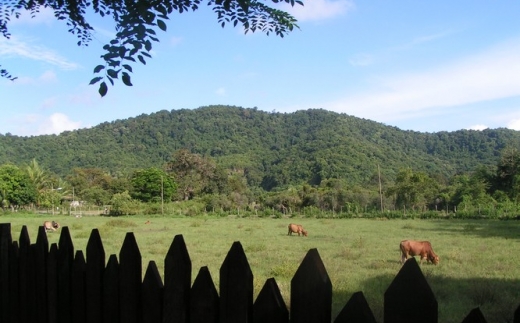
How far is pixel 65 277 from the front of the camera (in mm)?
2178

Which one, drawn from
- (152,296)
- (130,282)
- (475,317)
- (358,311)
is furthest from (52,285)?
(475,317)

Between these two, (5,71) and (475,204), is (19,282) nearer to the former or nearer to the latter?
(5,71)

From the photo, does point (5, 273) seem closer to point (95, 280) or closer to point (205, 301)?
point (95, 280)

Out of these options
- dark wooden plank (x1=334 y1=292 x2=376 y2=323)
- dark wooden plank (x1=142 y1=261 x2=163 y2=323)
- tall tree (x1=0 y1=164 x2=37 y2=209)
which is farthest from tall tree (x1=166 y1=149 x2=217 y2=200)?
dark wooden plank (x1=334 y1=292 x2=376 y2=323)

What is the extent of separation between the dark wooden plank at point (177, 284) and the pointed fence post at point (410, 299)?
743mm

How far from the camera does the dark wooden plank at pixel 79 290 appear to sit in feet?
6.73

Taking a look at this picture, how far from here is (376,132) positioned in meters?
125

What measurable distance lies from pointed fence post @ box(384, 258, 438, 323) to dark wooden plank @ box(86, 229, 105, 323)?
1.36 metres

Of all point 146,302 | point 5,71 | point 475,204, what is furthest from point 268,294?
point 475,204

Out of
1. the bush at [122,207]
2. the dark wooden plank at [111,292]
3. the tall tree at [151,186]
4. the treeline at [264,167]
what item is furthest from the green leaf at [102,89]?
the tall tree at [151,186]

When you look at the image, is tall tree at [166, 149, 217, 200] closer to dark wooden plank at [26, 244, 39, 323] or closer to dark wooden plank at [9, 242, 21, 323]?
dark wooden plank at [9, 242, 21, 323]

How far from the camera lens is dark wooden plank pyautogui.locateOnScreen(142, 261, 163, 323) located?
1.63 metres

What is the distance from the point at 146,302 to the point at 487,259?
12521 mm

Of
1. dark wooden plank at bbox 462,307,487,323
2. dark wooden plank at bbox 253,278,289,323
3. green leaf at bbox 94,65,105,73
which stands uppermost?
green leaf at bbox 94,65,105,73
